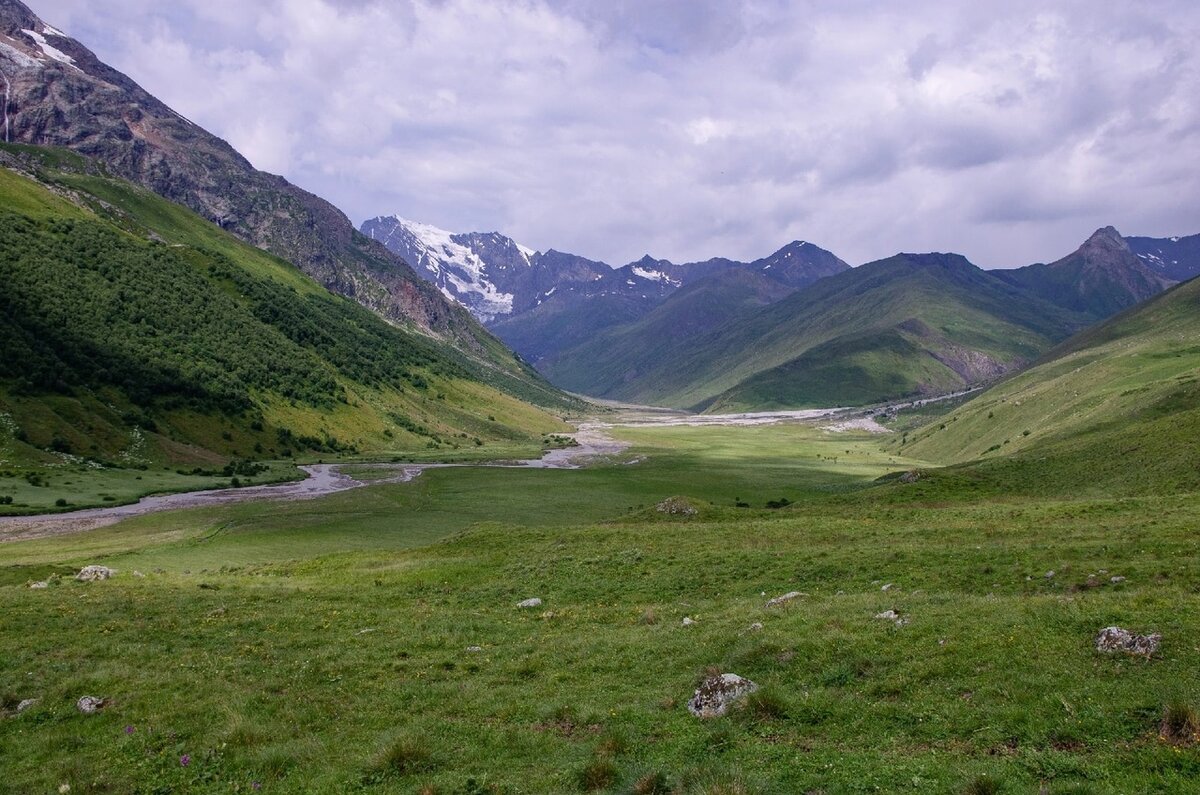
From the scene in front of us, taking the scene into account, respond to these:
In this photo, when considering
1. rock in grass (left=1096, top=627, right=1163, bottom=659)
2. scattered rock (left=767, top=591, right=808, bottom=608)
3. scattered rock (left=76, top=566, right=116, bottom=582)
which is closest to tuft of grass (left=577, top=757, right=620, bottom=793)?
rock in grass (left=1096, top=627, right=1163, bottom=659)

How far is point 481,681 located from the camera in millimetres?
20266

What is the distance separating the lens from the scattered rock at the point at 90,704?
58.5ft

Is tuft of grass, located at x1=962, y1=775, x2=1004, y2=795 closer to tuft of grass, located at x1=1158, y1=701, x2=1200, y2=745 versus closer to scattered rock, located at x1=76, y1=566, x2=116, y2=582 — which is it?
tuft of grass, located at x1=1158, y1=701, x2=1200, y2=745

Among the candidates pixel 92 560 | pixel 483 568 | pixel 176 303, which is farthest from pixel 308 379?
pixel 483 568

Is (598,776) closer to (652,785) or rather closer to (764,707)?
(652,785)

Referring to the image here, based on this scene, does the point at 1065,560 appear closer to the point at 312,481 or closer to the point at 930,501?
the point at 930,501

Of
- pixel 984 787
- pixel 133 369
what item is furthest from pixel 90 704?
pixel 133 369

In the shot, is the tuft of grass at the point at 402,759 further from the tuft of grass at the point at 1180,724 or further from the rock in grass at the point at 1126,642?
the rock in grass at the point at 1126,642

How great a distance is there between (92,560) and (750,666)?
179ft

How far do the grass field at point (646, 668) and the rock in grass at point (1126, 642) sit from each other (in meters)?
0.28

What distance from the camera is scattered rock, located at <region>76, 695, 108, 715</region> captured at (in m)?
17.8

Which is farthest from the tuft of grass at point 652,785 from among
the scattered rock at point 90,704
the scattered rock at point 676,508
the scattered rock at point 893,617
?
the scattered rock at point 676,508

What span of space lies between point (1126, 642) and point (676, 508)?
4429 centimetres

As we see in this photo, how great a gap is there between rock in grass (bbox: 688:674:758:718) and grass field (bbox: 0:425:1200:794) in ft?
1.03
